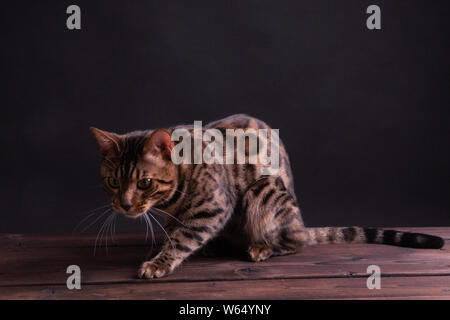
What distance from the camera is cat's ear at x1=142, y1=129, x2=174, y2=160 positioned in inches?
89.0

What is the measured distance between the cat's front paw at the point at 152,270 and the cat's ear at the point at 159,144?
1.65 feet

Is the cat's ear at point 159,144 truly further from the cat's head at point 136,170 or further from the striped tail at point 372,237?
the striped tail at point 372,237

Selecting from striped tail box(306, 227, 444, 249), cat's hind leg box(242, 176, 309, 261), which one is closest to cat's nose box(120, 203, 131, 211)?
cat's hind leg box(242, 176, 309, 261)

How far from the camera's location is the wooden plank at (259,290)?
6.68 ft

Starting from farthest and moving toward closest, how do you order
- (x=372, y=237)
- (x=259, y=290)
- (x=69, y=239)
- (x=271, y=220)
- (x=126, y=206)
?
1. (x=69, y=239)
2. (x=372, y=237)
3. (x=271, y=220)
4. (x=126, y=206)
5. (x=259, y=290)

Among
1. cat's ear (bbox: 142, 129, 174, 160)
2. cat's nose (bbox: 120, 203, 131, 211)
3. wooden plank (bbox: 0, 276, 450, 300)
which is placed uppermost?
cat's ear (bbox: 142, 129, 174, 160)

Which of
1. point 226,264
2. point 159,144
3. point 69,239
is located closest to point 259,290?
point 226,264

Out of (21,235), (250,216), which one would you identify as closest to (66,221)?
(21,235)

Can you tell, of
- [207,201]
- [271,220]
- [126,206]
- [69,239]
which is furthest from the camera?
[69,239]

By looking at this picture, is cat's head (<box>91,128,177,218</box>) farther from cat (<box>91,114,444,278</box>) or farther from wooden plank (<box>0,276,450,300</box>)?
wooden plank (<box>0,276,450,300</box>)

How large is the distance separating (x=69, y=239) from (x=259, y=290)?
1.38 meters

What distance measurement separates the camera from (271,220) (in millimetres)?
2592

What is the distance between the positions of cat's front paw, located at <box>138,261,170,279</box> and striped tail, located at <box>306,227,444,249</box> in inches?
38.1

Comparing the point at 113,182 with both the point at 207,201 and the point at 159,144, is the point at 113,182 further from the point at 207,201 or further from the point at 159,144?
the point at 207,201
